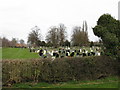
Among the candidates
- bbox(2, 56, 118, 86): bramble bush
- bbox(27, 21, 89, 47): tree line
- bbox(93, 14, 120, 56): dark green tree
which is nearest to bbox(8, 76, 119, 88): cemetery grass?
bbox(2, 56, 118, 86): bramble bush

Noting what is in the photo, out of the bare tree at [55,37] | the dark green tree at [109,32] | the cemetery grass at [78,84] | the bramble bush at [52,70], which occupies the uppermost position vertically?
the bare tree at [55,37]

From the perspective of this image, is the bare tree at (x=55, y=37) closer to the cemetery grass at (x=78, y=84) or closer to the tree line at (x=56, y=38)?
the tree line at (x=56, y=38)

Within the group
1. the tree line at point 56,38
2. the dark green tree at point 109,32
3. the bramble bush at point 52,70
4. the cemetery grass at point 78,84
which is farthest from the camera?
the tree line at point 56,38

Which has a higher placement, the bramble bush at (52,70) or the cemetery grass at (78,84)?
the bramble bush at (52,70)

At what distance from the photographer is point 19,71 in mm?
8203

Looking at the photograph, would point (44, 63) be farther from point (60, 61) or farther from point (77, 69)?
point (77, 69)

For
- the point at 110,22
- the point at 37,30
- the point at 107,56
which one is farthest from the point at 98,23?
the point at 37,30

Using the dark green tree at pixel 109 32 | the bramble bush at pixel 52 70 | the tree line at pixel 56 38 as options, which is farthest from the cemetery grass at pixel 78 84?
the tree line at pixel 56 38

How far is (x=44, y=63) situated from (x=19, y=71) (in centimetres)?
142

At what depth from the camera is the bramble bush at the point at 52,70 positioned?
8125 millimetres

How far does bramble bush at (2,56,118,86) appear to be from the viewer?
8.12 m

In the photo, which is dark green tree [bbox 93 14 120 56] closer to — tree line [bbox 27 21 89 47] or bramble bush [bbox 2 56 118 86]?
bramble bush [bbox 2 56 118 86]

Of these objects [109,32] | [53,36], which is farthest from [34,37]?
[109,32]

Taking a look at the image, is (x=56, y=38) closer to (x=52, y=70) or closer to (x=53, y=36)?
(x=53, y=36)
